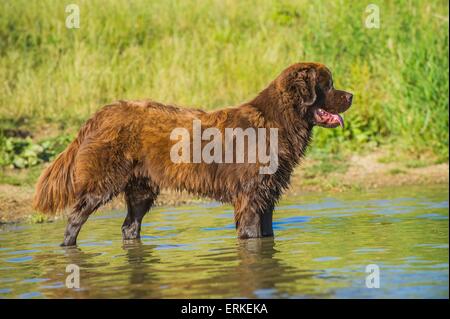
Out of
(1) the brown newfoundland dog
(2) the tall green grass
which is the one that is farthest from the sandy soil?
(1) the brown newfoundland dog

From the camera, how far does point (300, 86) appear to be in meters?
8.56

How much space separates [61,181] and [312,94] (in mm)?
2486

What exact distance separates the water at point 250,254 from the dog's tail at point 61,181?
0.43 metres

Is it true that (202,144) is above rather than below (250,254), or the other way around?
above

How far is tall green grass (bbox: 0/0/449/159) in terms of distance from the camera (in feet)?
44.2

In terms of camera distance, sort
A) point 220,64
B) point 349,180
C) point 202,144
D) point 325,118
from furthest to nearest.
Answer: point 220,64 → point 349,180 → point 325,118 → point 202,144

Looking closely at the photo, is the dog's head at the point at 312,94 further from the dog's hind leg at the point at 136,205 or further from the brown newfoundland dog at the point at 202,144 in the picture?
the dog's hind leg at the point at 136,205

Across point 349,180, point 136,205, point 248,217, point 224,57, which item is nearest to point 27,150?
point 136,205

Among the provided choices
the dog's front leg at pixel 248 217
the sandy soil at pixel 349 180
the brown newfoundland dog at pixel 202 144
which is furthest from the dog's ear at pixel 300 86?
the sandy soil at pixel 349 180

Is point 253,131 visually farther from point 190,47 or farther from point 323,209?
point 190,47

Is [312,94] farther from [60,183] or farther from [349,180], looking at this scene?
[349,180]

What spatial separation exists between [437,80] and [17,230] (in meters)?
6.36

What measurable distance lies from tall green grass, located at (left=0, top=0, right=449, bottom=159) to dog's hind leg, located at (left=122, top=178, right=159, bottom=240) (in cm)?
491
